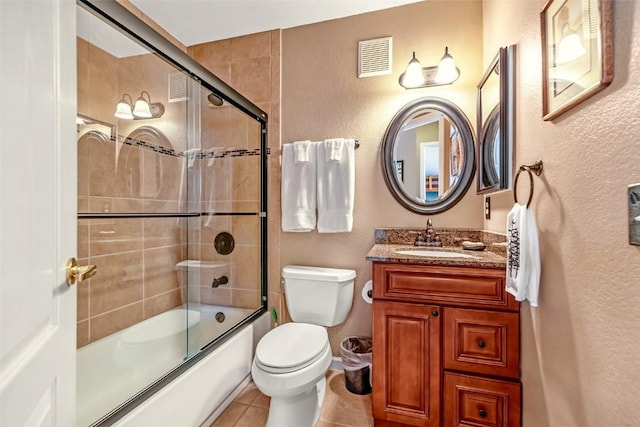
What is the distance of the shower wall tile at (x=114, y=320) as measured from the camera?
1.61 m

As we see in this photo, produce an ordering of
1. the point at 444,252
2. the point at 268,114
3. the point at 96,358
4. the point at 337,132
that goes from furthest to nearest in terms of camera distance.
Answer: the point at 268,114, the point at 337,132, the point at 444,252, the point at 96,358

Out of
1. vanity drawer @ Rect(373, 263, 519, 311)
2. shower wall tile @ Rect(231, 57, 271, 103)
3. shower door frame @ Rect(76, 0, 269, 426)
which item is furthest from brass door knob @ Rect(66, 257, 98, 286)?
shower wall tile @ Rect(231, 57, 271, 103)

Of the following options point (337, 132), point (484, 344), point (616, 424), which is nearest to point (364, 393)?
point (484, 344)

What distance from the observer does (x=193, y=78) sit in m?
1.65

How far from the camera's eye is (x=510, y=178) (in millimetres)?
1346

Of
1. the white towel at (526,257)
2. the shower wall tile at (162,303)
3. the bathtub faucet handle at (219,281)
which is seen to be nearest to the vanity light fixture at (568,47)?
the white towel at (526,257)

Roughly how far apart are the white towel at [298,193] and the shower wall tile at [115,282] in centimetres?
100

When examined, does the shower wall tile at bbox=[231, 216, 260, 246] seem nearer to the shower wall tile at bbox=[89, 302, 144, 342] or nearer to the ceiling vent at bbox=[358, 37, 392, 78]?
the shower wall tile at bbox=[89, 302, 144, 342]

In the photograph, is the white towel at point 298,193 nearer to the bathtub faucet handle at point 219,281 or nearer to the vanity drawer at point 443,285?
the bathtub faucet handle at point 219,281

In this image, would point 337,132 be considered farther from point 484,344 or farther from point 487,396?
point 487,396

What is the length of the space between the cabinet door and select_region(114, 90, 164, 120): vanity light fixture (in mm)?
1848

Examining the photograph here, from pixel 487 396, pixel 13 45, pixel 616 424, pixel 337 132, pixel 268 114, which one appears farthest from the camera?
pixel 268 114

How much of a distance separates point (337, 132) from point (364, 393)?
173 cm

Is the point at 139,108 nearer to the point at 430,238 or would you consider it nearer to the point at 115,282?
the point at 115,282
